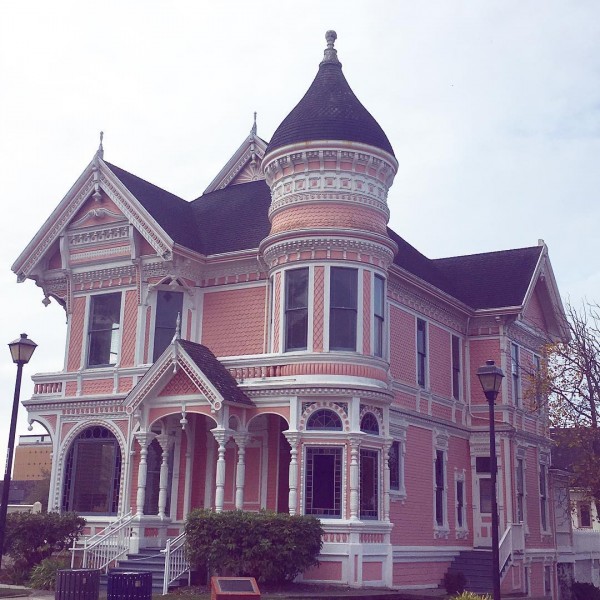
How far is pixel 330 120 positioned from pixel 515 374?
13.0 metres

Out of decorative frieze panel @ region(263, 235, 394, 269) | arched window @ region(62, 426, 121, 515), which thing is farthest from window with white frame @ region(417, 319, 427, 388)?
arched window @ region(62, 426, 121, 515)

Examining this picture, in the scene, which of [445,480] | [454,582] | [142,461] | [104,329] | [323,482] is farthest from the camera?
[445,480]

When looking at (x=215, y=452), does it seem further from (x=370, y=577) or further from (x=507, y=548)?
(x=507, y=548)

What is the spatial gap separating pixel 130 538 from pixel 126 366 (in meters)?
5.00

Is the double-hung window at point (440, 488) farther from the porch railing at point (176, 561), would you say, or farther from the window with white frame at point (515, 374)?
the porch railing at point (176, 561)

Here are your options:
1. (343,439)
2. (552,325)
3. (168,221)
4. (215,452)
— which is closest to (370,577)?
(343,439)

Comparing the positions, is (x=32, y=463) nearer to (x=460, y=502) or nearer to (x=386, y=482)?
(x=460, y=502)

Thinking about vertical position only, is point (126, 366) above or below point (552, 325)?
below

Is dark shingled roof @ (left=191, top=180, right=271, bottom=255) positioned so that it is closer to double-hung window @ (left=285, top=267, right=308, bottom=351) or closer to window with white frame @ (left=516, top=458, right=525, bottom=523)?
double-hung window @ (left=285, top=267, right=308, bottom=351)

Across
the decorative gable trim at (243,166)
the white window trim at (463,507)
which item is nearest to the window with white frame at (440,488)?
the white window trim at (463,507)

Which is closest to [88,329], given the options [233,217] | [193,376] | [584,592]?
[233,217]

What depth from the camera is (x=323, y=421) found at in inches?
850

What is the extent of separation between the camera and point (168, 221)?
84.3 feet

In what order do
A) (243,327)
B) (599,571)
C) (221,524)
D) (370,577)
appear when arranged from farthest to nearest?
1. (599,571)
2. (243,327)
3. (370,577)
4. (221,524)
